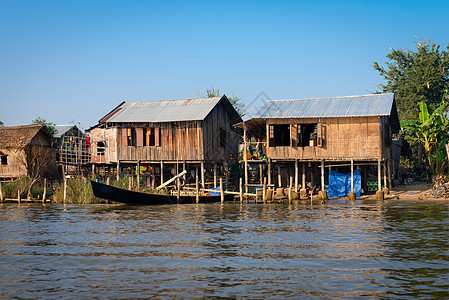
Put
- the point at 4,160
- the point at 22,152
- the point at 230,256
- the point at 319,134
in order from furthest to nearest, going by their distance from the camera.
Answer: the point at 4,160 < the point at 22,152 < the point at 319,134 < the point at 230,256

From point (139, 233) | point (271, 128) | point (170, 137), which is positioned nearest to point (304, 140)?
point (271, 128)

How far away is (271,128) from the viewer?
2914cm

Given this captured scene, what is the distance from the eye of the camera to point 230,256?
39.3 feet

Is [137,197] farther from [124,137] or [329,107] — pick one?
[329,107]

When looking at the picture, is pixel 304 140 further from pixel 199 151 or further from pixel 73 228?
pixel 73 228

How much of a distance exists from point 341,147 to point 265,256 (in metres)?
17.5

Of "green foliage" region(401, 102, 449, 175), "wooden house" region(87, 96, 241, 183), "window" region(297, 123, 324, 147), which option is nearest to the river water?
"green foliage" region(401, 102, 449, 175)

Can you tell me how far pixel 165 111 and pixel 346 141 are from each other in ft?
40.3

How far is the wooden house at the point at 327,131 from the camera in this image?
27531mm

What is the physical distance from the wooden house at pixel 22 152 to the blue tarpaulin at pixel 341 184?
67.0ft

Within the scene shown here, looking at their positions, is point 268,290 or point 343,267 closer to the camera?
point 268,290

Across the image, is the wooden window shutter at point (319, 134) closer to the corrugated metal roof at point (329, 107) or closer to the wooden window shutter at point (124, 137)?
the corrugated metal roof at point (329, 107)

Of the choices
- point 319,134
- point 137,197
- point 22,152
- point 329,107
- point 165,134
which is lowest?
point 137,197

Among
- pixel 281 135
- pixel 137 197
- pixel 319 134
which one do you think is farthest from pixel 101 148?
pixel 319 134
